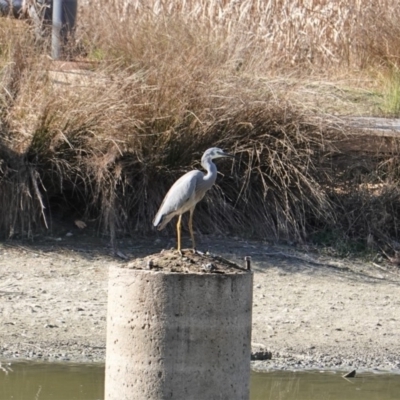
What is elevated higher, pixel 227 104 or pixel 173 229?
pixel 227 104

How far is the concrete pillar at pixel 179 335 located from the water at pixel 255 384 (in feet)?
5.89

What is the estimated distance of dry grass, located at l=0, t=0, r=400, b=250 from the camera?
30.2 feet

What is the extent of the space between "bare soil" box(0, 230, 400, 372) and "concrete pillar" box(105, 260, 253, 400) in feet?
7.96

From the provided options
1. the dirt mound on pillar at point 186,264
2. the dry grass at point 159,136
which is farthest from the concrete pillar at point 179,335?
the dry grass at point 159,136

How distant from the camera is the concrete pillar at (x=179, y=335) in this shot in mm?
4535

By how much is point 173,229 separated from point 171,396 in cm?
500

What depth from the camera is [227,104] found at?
973 centimetres

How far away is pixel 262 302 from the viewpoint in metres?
8.27

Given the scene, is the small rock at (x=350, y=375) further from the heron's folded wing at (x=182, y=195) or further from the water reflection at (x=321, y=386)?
the heron's folded wing at (x=182, y=195)

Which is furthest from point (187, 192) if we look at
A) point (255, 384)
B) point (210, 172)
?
point (255, 384)

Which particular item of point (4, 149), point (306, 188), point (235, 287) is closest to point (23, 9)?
point (4, 149)

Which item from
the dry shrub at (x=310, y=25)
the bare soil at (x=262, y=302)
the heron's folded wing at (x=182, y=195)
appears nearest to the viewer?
the heron's folded wing at (x=182, y=195)

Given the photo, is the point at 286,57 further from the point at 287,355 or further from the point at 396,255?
Answer: the point at 287,355

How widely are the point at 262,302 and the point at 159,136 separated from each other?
190 centimetres
